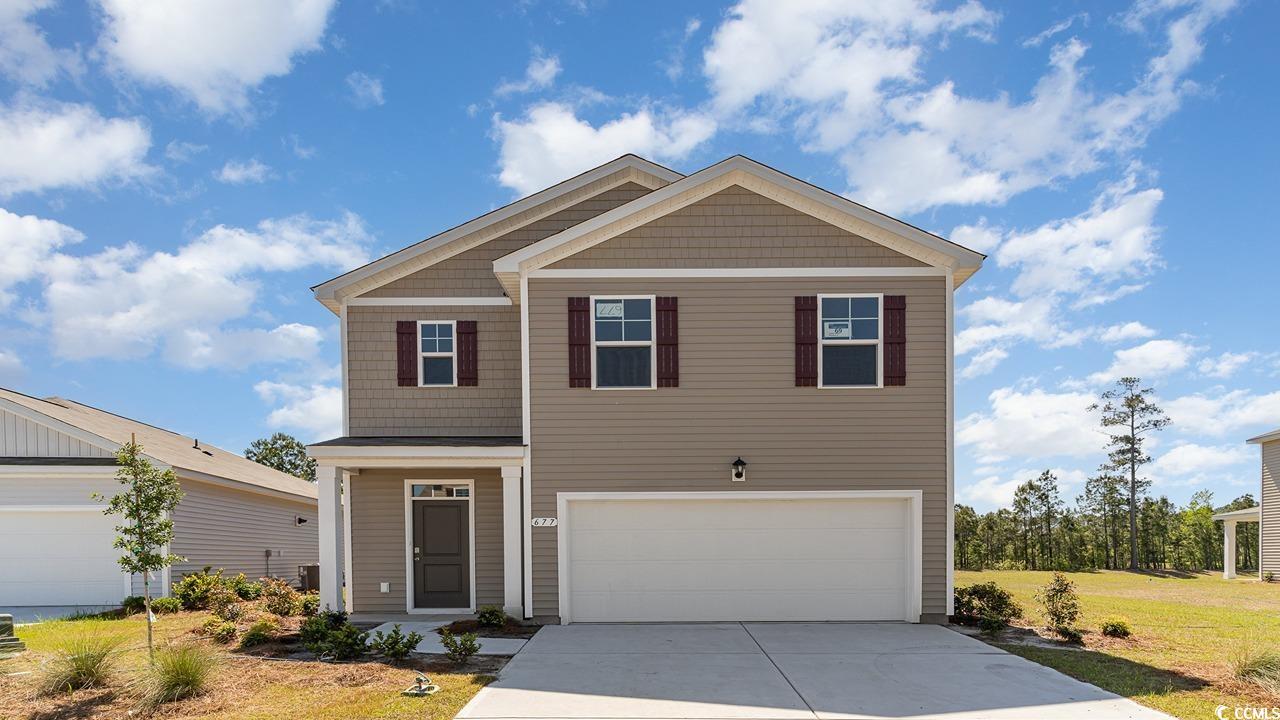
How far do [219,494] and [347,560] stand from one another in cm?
668

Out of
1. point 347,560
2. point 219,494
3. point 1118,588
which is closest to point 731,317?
point 347,560

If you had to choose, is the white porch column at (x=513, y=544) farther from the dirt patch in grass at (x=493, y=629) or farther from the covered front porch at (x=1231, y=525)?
the covered front porch at (x=1231, y=525)

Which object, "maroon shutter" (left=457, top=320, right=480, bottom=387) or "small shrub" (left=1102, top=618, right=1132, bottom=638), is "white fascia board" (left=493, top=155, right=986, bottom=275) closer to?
"maroon shutter" (left=457, top=320, right=480, bottom=387)

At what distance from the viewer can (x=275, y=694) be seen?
756 cm

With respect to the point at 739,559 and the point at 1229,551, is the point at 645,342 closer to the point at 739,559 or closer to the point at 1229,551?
the point at 739,559

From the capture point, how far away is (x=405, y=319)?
42.4ft

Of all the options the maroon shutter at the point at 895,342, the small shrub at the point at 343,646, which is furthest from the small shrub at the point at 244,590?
the maroon shutter at the point at 895,342

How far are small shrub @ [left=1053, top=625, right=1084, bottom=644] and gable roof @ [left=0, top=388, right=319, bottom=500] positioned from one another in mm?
13086

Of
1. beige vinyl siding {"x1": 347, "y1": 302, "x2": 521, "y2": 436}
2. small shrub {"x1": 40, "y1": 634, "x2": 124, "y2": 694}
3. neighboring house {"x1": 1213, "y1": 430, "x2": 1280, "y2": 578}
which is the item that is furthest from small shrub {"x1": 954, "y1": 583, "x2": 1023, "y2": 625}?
neighboring house {"x1": 1213, "y1": 430, "x2": 1280, "y2": 578}

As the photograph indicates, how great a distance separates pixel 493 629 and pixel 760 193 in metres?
7.24

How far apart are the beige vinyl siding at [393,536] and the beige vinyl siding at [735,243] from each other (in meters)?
3.94

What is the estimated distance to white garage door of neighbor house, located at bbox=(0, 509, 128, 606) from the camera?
47.4 ft

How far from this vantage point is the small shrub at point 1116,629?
10.2 metres

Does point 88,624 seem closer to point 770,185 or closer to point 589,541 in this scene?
point 589,541
